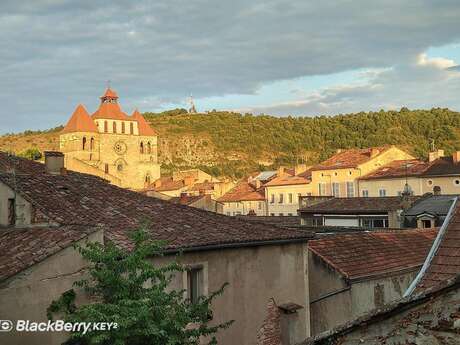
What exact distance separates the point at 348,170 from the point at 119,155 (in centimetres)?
7001

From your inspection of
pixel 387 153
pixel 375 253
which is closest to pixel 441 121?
pixel 387 153

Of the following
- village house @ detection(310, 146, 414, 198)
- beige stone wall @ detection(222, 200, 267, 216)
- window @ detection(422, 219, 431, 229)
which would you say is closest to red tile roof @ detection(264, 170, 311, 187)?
village house @ detection(310, 146, 414, 198)

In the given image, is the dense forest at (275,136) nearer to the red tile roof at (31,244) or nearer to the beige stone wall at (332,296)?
the beige stone wall at (332,296)

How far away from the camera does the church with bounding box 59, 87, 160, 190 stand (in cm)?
11225

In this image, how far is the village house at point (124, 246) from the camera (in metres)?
9.01

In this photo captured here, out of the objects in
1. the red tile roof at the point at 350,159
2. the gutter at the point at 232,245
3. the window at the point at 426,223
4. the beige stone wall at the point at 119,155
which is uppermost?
the beige stone wall at the point at 119,155

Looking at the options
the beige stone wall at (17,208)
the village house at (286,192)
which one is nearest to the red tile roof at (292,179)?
the village house at (286,192)

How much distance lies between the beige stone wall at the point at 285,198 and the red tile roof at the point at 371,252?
41.6 meters

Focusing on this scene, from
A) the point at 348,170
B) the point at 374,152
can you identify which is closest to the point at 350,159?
the point at 348,170

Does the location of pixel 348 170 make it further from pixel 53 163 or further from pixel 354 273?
pixel 53 163

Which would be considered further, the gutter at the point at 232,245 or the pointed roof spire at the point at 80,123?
the pointed roof spire at the point at 80,123

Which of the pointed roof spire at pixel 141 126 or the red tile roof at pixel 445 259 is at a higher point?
the pointed roof spire at pixel 141 126

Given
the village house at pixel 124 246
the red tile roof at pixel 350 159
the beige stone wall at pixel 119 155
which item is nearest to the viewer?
the village house at pixel 124 246

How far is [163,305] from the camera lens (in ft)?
25.7
